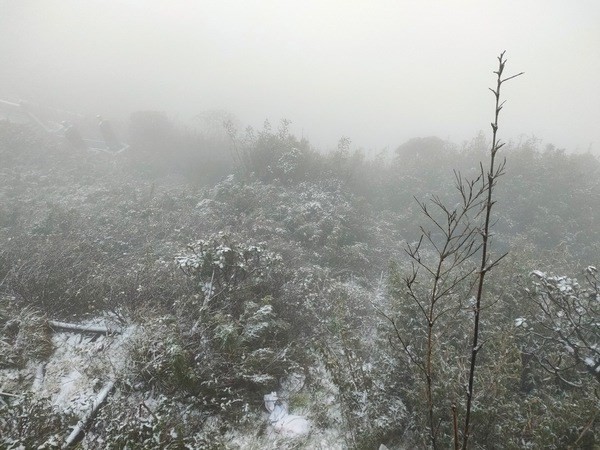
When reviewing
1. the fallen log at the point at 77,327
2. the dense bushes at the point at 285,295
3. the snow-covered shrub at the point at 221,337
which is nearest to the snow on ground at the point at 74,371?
the fallen log at the point at 77,327

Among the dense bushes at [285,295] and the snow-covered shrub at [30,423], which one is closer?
the snow-covered shrub at [30,423]

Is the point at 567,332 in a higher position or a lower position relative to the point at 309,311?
higher

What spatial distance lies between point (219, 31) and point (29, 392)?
49.6 m

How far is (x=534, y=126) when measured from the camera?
2917 centimetres

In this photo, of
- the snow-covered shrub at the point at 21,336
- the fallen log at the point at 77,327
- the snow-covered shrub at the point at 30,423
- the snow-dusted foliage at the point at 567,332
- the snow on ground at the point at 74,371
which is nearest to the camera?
the snow-covered shrub at the point at 30,423

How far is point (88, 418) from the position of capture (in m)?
4.45

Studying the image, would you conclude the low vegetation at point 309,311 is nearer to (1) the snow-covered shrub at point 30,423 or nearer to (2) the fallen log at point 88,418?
(1) the snow-covered shrub at point 30,423

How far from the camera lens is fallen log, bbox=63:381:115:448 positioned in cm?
425

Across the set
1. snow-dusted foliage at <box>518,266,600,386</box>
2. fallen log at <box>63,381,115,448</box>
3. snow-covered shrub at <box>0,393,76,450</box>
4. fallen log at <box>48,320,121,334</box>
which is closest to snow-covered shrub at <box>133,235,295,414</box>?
fallen log at <box>63,381,115,448</box>

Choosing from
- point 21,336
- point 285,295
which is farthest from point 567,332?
point 21,336

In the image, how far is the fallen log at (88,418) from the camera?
4.25 m

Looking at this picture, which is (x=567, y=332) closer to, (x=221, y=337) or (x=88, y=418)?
(x=221, y=337)

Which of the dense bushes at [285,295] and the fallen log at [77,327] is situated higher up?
the dense bushes at [285,295]

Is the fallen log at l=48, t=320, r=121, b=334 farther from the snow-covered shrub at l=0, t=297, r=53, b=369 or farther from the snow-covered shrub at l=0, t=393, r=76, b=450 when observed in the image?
the snow-covered shrub at l=0, t=393, r=76, b=450
